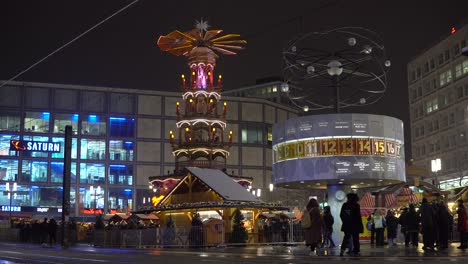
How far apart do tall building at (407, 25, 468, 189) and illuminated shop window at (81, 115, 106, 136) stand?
47799 millimetres

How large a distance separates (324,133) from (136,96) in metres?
77.0

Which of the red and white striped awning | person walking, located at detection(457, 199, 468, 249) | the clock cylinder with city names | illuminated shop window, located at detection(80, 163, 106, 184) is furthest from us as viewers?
illuminated shop window, located at detection(80, 163, 106, 184)

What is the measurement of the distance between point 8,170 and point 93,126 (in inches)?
544

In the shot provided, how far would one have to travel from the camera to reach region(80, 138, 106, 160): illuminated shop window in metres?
99.6

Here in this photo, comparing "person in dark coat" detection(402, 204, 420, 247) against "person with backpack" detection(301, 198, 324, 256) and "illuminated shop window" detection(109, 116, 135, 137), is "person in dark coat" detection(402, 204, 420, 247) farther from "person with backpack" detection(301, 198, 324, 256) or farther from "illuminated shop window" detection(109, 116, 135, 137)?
"illuminated shop window" detection(109, 116, 135, 137)

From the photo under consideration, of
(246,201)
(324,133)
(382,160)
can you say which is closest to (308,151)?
(324,133)

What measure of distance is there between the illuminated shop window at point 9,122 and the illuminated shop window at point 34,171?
17.0 feet

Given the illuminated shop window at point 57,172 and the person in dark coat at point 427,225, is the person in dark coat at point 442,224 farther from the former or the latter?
the illuminated shop window at point 57,172

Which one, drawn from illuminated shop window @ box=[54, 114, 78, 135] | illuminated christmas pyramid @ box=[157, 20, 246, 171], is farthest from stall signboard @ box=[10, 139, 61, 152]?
illuminated shop window @ box=[54, 114, 78, 135]

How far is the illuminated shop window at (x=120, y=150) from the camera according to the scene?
332ft

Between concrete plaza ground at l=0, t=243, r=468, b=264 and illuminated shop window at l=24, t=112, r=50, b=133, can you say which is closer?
concrete plaza ground at l=0, t=243, r=468, b=264

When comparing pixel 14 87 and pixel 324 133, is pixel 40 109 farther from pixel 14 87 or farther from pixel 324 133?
pixel 324 133

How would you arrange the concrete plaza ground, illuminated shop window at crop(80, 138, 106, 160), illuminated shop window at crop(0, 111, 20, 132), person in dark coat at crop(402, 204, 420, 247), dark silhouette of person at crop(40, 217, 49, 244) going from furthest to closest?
illuminated shop window at crop(80, 138, 106, 160), illuminated shop window at crop(0, 111, 20, 132), dark silhouette of person at crop(40, 217, 49, 244), person in dark coat at crop(402, 204, 420, 247), the concrete plaza ground

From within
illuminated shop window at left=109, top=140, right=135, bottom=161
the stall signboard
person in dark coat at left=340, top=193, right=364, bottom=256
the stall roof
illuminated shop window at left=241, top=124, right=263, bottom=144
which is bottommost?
person in dark coat at left=340, top=193, right=364, bottom=256
